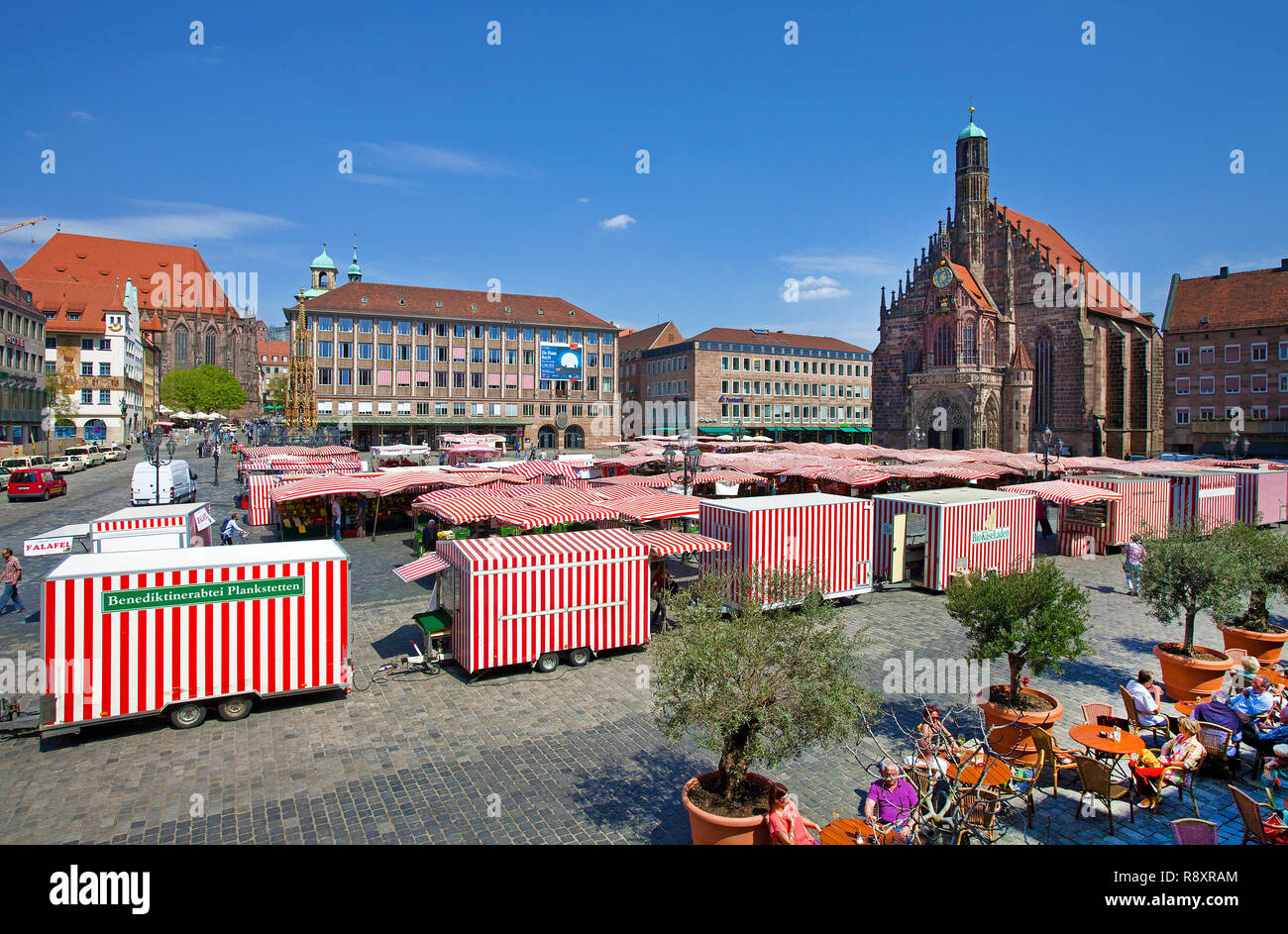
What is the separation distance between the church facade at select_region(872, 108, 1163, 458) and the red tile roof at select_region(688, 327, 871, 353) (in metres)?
22.3

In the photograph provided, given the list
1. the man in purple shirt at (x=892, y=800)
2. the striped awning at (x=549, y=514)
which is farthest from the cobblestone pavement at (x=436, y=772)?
the striped awning at (x=549, y=514)

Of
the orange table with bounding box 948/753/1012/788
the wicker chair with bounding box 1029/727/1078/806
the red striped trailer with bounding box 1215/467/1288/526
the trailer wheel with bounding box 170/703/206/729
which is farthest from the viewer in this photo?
the red striped trailer with bounding box 1215/467/1288/526

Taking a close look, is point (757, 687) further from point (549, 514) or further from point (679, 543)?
point (549, 514)

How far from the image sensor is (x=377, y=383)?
2793 inches

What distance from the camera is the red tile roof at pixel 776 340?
3354 inches

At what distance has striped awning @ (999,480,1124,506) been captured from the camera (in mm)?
21641

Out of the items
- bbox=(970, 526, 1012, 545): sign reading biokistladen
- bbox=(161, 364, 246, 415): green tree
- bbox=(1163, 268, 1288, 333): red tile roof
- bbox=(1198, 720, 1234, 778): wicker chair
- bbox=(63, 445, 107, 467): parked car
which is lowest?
bbox=(1198, 720, 1234, 778): wicker chair

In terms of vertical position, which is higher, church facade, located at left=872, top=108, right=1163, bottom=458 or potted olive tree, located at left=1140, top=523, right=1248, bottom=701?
church facade, located at left=872, top=108, right=1163, bottom=458

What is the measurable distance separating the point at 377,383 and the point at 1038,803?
231ft

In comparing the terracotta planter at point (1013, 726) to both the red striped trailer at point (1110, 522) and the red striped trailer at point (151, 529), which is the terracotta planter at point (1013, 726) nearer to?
the red striped trailer at point (151, 529)

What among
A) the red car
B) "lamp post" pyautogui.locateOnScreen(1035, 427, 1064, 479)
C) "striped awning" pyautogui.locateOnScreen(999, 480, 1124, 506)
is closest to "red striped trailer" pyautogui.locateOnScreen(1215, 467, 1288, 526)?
"lamp post" pyautogui.locateOnScreen(1035, 427, 1064, 479)

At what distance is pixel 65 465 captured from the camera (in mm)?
40844

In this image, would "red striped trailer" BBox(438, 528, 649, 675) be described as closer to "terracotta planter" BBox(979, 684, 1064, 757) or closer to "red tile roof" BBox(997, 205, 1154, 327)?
"terracotta planter" BBox(979, 684, 1064, 757)
